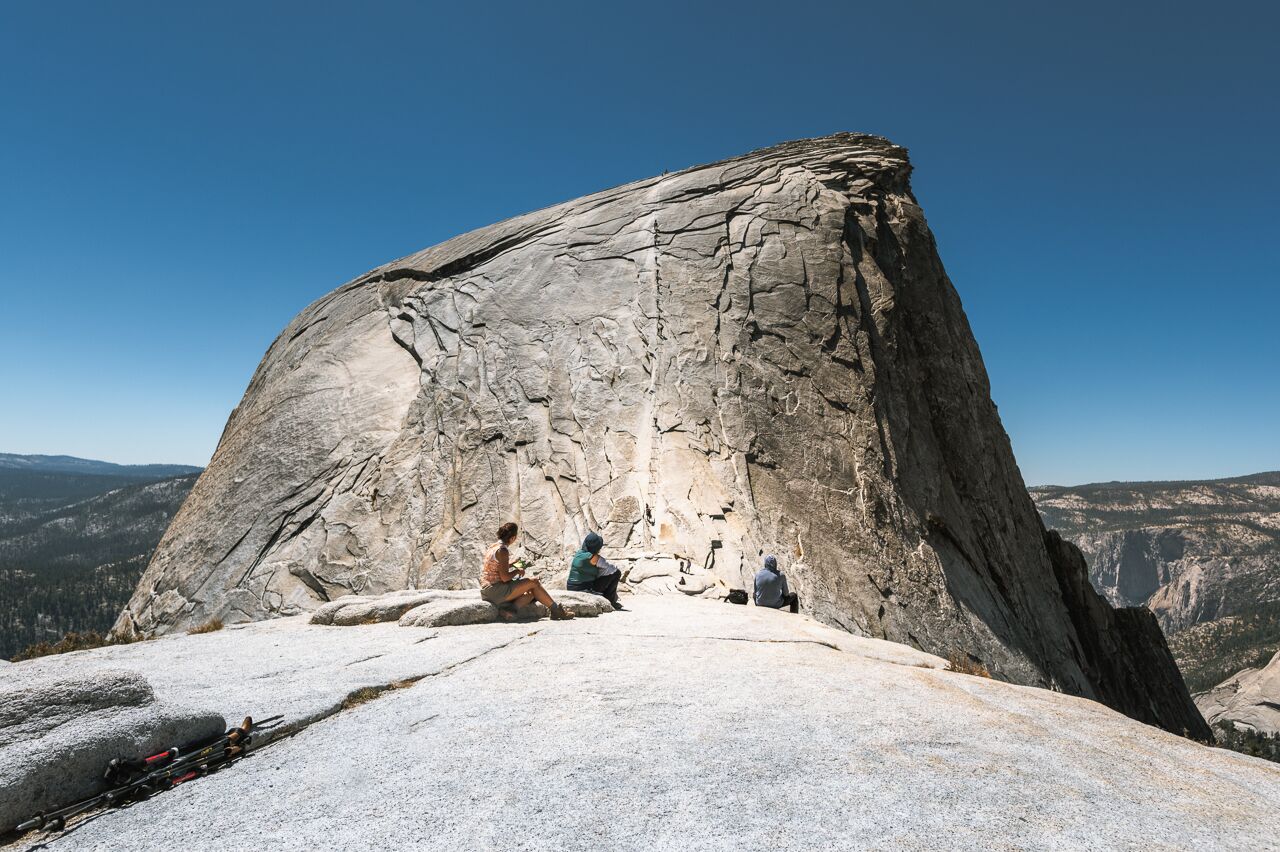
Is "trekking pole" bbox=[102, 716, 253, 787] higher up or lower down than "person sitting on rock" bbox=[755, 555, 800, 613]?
lower down

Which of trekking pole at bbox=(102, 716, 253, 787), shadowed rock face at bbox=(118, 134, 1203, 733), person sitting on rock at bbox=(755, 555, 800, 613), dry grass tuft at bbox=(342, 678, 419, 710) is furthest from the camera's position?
shadowed rock face at bbox=(118, 134, 1203, 733)

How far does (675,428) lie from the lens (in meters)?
17.2

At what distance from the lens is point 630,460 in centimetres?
1714

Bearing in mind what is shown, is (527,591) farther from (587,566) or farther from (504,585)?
(587,566)

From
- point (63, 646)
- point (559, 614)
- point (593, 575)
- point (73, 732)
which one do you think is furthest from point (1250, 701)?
point (73, 732)

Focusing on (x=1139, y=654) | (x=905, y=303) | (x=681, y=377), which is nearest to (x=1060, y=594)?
(x=1139, y=654)

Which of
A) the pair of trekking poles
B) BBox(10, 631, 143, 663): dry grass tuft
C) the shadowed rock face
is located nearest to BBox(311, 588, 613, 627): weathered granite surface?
BBox(10, 631, 143, 663): dry grass tuft

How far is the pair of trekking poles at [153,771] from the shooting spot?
4078 mm

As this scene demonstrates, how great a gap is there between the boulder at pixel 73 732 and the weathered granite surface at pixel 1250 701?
104m

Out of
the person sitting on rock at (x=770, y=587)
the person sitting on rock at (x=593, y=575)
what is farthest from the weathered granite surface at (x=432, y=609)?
the person sitting on rock at (x=770, y=587)

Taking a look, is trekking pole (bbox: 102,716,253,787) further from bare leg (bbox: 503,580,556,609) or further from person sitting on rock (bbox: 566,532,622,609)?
person sitting on rock (bbox: 566,532,622,609)

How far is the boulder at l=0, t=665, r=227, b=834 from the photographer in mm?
4082

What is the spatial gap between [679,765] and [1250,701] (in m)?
113

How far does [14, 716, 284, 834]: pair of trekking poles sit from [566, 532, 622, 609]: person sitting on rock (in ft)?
22.8
